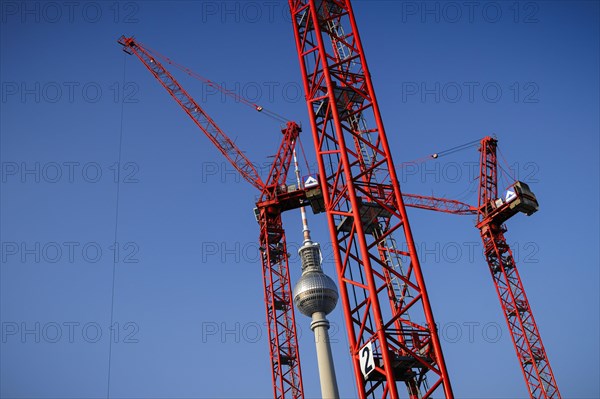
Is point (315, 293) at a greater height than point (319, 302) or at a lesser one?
greater

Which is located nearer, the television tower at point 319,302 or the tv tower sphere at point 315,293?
the television tower at point 319,302

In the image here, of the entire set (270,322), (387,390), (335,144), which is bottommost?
(387,390)

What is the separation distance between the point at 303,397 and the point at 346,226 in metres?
47.7

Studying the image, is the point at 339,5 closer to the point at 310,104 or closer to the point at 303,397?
the point at 310,104

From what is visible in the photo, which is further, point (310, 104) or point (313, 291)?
point (313, 291)

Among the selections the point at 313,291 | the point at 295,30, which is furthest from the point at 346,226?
the point at 313,291

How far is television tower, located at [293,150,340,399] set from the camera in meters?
98.1

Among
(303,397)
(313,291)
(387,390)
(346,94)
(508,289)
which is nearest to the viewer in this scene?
(387,390)

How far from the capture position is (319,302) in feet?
348

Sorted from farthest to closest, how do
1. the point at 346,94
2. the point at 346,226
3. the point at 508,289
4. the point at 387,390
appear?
the point at 508,289 < the point at 346,94 < the point at 346,226 < the point at 387,390

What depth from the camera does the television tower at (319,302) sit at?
9806 centimetres

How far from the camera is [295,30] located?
42.7 meters

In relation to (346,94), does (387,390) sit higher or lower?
lower

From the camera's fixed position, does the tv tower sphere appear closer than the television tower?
No
